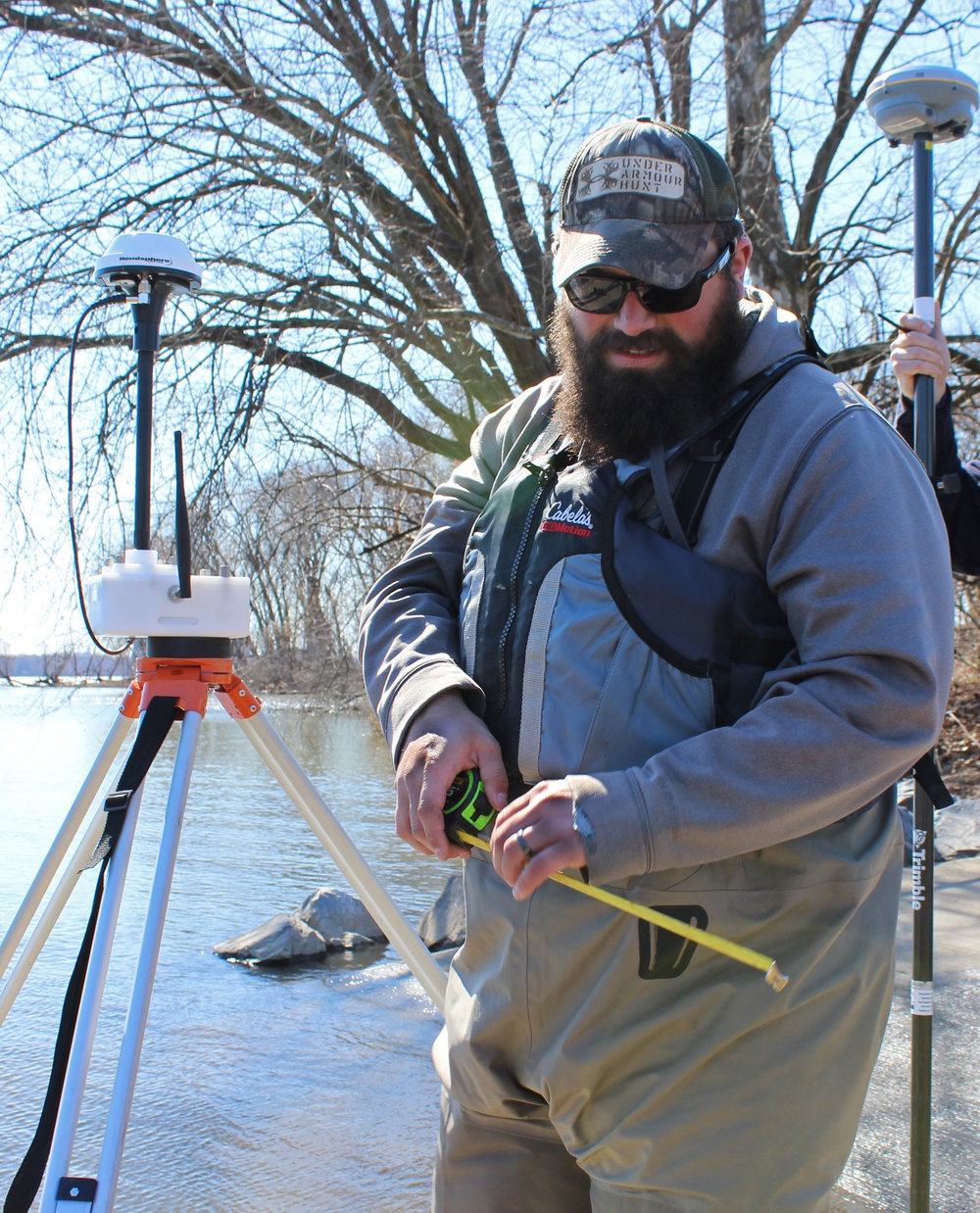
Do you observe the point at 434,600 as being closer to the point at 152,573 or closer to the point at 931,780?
the point at 152,573

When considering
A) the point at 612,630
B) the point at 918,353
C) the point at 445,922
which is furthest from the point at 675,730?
the point at 445,922

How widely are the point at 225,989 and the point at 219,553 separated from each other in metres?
3.79

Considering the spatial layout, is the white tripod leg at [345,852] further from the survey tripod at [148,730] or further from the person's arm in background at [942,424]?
the person's arm in background at [942,424]

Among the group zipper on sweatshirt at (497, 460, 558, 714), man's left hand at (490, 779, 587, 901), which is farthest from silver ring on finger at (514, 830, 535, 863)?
zipper on sweatshirt at (497, 460, 558, 714)

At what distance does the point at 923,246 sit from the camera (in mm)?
2400

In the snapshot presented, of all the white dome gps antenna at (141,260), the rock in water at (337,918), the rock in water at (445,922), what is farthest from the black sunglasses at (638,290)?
the rock in water at (337,918)

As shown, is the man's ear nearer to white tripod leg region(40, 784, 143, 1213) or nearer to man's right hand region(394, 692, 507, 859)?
man's right hand region(394, 692, 507, 859)

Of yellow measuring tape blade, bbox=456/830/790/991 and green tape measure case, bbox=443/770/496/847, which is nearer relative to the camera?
yellow measuring tape blade, bbox=456/830/790/991

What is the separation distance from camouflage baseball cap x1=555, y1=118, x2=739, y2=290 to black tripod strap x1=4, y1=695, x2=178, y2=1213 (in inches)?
42.6

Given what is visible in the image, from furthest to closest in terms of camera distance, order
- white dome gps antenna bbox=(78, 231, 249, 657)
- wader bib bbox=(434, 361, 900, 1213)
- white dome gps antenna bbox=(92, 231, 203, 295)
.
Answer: white dome gps antenna bbox=(92, 231, 203, 295) → white dome gps antenna bbox=(78, 231, 249, 657) → wader bib bbox=(434, 361, 900, 1213)

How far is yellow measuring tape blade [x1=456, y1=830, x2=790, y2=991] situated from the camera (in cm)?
114

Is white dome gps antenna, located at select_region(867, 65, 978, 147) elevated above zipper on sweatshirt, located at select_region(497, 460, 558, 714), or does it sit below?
above

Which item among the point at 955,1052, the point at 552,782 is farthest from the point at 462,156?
the point at 552,782

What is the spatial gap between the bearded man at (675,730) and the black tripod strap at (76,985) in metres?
0.57
